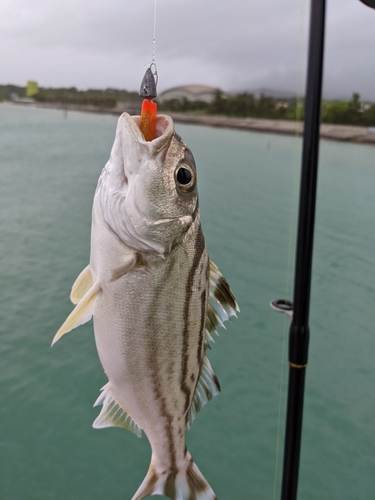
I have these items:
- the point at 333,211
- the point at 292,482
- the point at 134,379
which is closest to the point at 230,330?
the point at 292,482

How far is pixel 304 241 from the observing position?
1195 millimetres

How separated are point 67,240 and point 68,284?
4.95ft

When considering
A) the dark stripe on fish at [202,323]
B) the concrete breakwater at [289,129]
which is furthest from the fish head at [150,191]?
the concrete breakwater at [289,129]

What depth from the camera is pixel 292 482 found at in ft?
4.20

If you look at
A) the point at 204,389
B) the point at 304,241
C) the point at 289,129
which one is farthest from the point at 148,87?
the point at 289,129

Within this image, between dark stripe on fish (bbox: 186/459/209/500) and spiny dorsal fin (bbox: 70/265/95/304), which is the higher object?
spiny dorsal fin (bbox: 70/265/95/304)

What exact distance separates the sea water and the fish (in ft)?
3.64

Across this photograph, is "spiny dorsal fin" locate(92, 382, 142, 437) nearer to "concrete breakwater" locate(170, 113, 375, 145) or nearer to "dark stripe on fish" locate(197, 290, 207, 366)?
"dark stripe on fish" locate(197, 290, 207, 366)

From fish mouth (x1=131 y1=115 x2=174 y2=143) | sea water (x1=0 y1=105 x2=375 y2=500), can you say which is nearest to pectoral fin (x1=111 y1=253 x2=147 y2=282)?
fish mouth (x1=131 y1=115 x2=174 y2=143)

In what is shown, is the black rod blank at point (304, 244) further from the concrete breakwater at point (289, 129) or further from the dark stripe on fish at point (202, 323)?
the concrete breakwater at point (289, 129)

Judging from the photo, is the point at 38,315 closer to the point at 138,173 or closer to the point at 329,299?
the point at 329,299

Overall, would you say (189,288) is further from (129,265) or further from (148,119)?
(148,119)

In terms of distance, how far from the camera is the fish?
37.1 inches

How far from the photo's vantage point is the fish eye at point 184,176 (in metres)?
0.96
